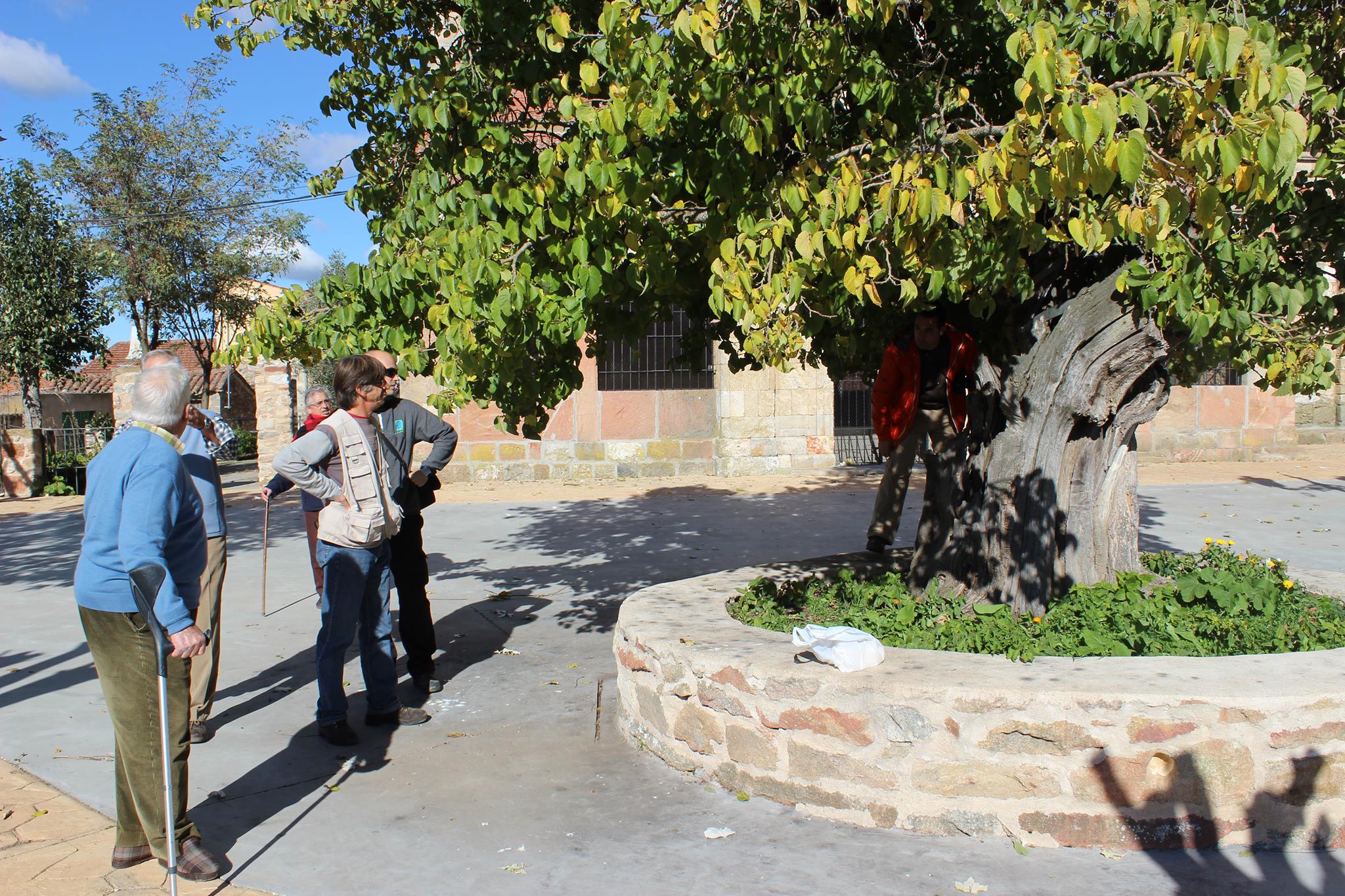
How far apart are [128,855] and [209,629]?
1.32 meters

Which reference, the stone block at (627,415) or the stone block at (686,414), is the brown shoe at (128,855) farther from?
the stone block at (686,414)

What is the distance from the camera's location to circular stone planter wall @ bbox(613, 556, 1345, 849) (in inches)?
137

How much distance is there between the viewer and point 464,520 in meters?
11.7

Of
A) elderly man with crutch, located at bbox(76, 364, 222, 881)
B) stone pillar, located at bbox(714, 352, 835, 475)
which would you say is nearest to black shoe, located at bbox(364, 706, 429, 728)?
elderly man with crutch, located at bbox(76, 364, 222, 881)

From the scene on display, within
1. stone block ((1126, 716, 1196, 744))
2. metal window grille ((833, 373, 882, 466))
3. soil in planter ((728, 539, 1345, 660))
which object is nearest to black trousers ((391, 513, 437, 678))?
soil in planter ((728, 539, 1345, 660))

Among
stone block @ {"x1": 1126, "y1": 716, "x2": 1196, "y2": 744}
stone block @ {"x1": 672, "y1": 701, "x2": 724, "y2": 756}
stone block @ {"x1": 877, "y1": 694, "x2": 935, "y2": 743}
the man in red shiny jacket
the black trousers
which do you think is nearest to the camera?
stone block @ {"x1": 1126, "y1": 716, "x2": 1196, "y2": 744}

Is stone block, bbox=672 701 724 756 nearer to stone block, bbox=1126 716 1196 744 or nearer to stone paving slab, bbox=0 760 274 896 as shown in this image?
stone block, bbox=1126 716 1196 744

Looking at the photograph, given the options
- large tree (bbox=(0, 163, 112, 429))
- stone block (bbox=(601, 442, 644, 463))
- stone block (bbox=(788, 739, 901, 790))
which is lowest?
stone block (bbox=(788, 739, 901, 790))

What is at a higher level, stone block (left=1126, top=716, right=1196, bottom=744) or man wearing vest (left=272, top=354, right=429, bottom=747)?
man wearing vest (left=272, top=354, right=429, bottom=747)

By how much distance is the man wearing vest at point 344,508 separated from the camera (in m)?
4.59

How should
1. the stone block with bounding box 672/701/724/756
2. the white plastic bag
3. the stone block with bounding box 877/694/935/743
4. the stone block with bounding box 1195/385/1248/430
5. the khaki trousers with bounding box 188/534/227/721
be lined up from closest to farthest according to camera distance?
the stone block with bounding box 877/694/935/743 → the white plastic bag → the stone block with bounding box 672/701/724/756 → the khaki trousers with bounding box 188/534/227/721 → the stone block with bounding box 1195/385/1248/430

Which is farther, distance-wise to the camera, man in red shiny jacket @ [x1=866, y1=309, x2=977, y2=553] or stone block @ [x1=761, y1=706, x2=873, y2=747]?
man in red shiny jacket @ [x1=866, y1=309, x2=977, y2=553]

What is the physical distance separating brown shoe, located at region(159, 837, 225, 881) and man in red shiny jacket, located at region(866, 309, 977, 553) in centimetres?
410

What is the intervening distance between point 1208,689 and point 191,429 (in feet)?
14.6
